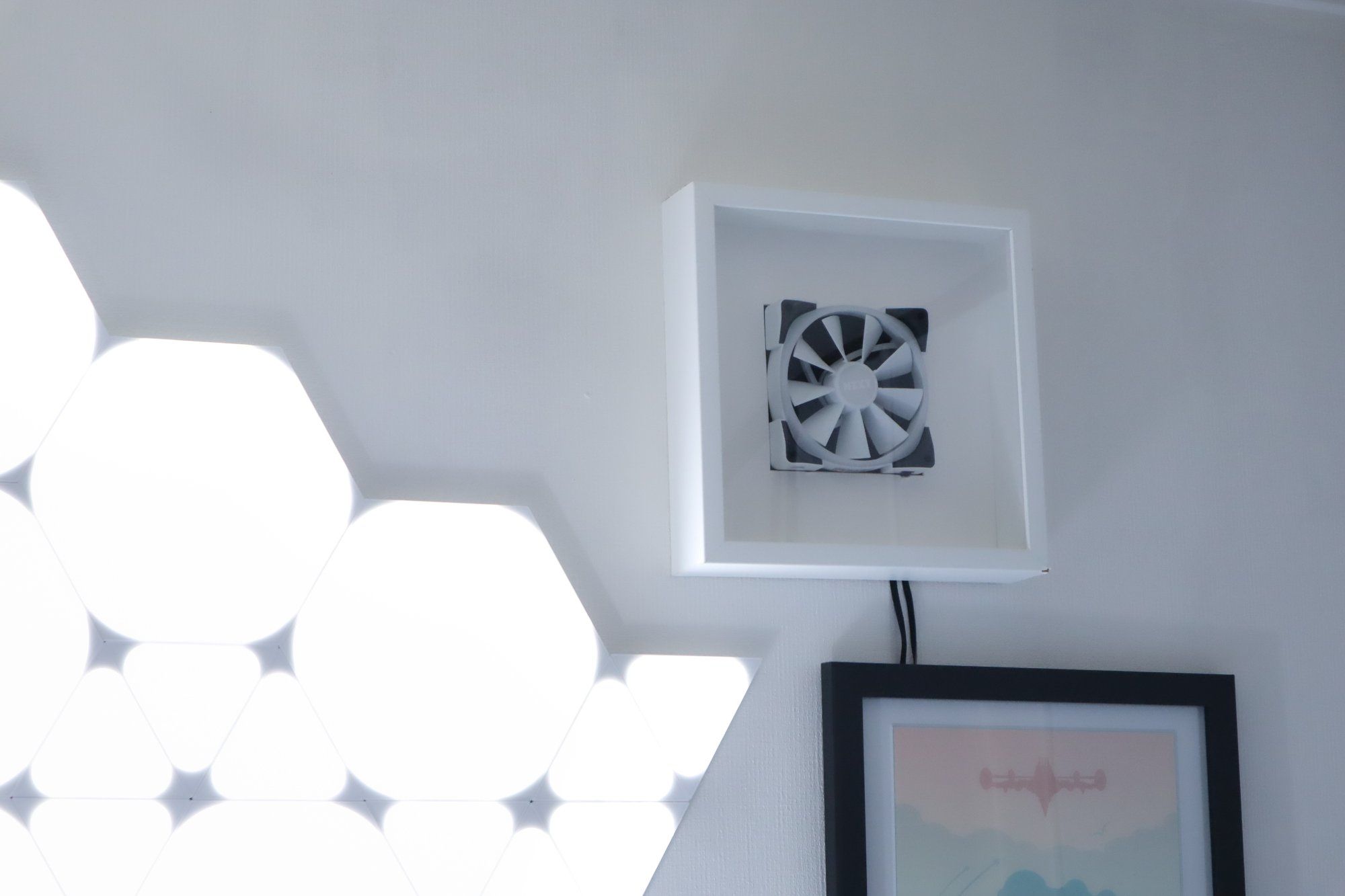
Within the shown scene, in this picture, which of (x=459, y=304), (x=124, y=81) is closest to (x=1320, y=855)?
(x=459, y=304)

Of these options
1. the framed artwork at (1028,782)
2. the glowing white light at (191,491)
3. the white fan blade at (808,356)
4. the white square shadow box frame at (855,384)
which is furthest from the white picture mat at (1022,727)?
the glowing white light at (191,491)

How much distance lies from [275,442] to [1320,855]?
1.25 meters

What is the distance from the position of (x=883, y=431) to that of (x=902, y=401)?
38 millimetres

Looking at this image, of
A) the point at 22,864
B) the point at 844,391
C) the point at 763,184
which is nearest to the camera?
the point at 22,864

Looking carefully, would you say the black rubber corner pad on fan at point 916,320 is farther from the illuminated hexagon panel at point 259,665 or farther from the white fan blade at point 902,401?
the illuminated hexagon panel at point 259,665

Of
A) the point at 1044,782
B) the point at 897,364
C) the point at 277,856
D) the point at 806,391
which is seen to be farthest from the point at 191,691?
the point at 1044,782

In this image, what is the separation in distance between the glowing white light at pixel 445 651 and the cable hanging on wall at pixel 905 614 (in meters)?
0.34

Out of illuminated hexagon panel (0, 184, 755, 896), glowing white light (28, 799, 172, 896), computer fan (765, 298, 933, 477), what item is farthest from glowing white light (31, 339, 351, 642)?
computer fan (765, 298, 933, 477)

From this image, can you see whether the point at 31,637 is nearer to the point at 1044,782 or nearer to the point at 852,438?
the point at 852,438

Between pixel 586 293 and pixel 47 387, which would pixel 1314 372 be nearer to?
pixel 586 293

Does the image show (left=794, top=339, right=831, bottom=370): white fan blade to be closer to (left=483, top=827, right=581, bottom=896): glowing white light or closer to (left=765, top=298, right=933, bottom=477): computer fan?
(left=765, top=298, right=933, bottom=477): computer fan

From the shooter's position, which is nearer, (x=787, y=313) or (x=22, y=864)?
(x=22, y=864)

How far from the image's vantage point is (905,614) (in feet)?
4.72

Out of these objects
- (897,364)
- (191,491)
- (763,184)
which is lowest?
(191,491)
